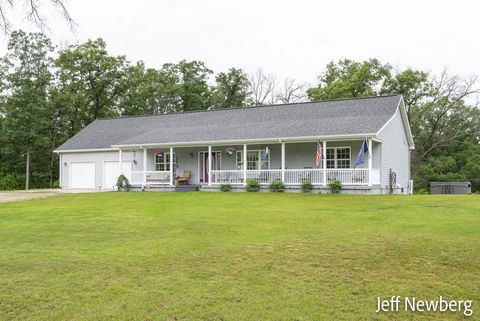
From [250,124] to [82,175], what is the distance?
12082 mm

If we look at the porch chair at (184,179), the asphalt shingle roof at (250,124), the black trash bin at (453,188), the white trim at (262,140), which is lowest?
the black trash bin at (453,188)

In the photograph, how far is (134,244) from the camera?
8453 millimetres

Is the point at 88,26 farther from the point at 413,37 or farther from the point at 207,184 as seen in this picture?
the point at 413,37

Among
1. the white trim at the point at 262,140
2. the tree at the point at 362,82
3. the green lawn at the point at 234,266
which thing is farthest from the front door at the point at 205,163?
the tree at the point at 362,82

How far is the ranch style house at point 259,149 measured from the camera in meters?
21.0

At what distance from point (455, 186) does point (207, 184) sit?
13.5 meters

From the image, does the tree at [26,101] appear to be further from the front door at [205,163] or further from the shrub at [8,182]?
the front door at [205,163]

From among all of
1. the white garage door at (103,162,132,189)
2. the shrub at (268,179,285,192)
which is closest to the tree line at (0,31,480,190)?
the white garage door at (103,162,132,189)

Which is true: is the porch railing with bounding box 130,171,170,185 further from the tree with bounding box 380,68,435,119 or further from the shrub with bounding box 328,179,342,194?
the tree with bounding box 380,68,435,119

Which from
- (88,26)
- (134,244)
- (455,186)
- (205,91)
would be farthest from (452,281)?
(205,91)

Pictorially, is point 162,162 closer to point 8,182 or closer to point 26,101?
point 26,101

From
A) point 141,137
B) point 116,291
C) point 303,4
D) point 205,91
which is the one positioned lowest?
point 116,291

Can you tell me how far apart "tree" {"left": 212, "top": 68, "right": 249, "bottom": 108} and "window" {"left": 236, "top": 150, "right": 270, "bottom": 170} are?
2176 centimetres

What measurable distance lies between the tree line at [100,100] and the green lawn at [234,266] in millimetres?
25959
